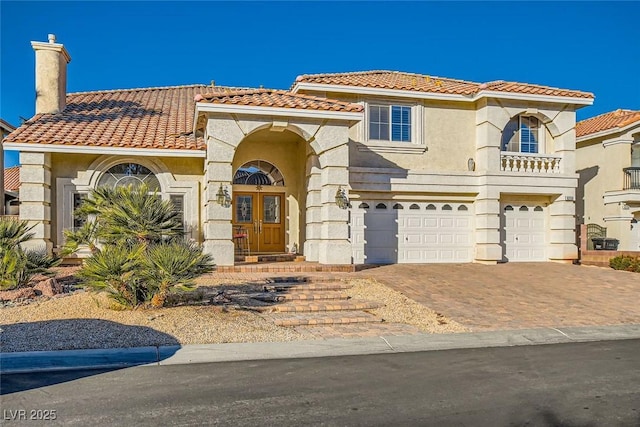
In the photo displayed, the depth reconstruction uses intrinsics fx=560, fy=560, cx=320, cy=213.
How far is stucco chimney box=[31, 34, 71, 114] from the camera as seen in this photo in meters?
19.2

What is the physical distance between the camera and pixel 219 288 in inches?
513

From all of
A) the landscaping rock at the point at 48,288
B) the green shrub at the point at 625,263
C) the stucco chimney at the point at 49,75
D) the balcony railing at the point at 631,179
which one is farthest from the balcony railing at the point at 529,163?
the stucco chimney at the point at 49,75

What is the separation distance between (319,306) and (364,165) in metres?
8.20

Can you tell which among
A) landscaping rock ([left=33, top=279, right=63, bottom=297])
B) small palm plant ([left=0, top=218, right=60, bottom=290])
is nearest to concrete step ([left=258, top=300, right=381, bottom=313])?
landscaping rock ([left=33, top=279, right=63, bottom=297])

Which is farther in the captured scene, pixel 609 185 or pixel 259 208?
pixel 609 185

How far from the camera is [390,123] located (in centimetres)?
2008

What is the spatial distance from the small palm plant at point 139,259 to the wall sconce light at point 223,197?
338 cm

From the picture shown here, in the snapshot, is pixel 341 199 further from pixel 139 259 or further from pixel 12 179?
pixel 12 179

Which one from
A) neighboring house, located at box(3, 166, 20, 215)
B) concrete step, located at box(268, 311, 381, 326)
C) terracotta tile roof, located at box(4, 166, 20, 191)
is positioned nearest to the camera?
concrete step, located at box(268, 311, 381, 326)

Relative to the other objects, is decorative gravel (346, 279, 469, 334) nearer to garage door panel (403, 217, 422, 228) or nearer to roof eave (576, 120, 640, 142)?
garage door panel (403, 217, 422, 228)

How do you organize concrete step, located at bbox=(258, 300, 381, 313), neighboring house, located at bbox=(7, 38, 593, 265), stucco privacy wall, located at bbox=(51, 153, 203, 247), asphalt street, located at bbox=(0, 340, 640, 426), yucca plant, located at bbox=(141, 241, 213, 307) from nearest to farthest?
asphalt street, located at bbox=(0, 340, 640, 426), yucca plant, located at bbox=(141, 241, 213, 307), concrete step, located at bbox=(258, 300, 381, 313), neighboring house, located at bbox=(7, 38, 593, 265), stucco privacy wall, located at bbox=(51, 153, 203, 247)

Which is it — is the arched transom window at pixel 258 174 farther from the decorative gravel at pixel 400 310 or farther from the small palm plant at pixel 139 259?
the small palm plant at pixel 139 259

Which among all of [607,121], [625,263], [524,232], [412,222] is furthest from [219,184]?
[607,121]

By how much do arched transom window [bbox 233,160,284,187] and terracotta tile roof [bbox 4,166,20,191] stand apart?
13708mm
